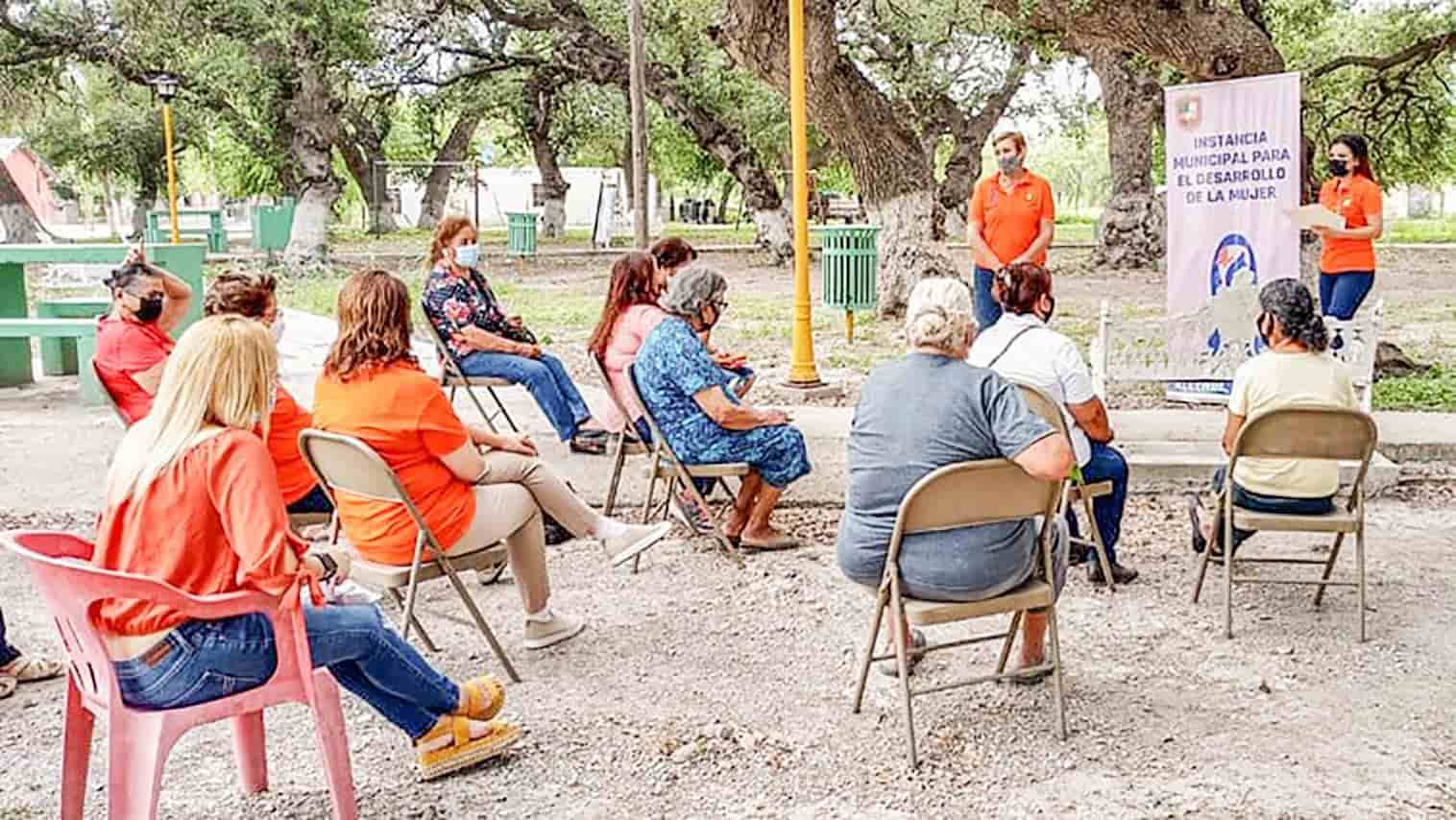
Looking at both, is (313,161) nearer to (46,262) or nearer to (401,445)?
(46,262)

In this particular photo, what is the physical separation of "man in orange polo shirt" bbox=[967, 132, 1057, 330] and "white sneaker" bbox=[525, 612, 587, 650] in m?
4.22

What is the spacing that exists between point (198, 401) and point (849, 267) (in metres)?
9.13

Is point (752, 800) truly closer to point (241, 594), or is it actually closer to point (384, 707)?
point (384, 707)

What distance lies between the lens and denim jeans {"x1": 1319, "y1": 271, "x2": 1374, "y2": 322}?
26.7ft

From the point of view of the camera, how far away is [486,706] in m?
3.56

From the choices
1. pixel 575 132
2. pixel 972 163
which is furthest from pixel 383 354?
pixel 575 132

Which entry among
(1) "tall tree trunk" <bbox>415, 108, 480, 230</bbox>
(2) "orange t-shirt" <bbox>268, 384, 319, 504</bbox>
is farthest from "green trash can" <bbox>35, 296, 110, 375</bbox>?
(1) "tall tree trunk" <bbox>415, 108, 480, 230</bbox>

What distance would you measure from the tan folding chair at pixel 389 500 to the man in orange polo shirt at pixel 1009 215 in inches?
181

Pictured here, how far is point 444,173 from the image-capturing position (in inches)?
1294

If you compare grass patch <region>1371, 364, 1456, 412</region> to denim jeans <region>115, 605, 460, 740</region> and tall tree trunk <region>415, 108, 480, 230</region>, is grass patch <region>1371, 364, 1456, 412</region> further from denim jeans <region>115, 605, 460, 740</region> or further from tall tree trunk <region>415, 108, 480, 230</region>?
tall tree trunk <region>415, 108, 480, 230</region>

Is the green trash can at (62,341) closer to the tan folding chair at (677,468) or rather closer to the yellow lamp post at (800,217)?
the yellow lamp post at (800,217)

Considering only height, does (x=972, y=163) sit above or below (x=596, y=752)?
above

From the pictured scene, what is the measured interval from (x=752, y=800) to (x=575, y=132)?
28.8 meters

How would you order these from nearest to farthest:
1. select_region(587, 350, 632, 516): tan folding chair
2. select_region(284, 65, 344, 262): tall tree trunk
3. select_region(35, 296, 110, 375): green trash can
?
select_region(587, 350, 632, 516): tan folding chair
select_region(35, 296, 110, 375): green trash can
select_region(284, 65, 344, 262): tall tree trunk
